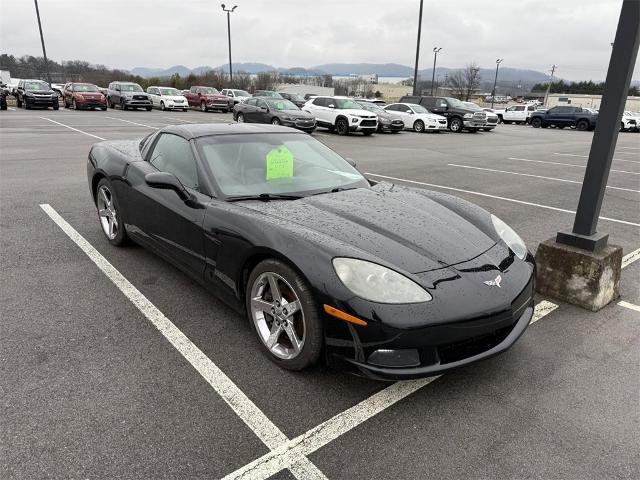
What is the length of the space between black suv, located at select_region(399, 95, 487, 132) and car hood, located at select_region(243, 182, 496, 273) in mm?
22349

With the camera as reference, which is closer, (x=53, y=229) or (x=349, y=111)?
(x=53, y=229)

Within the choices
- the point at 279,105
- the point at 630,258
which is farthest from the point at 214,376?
the point at 279,105

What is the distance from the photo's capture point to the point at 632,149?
18312 millimetres

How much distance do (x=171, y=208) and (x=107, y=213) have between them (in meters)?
1.67

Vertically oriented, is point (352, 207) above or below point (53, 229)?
above

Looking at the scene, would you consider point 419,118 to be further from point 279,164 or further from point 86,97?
point 279,164

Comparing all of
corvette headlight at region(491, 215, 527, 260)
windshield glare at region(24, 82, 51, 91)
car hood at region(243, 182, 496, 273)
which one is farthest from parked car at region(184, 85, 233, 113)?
corvette headlight at region(491, 215, 527, 260)

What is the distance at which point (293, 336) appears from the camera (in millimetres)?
2697

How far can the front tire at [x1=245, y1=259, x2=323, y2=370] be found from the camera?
2531 mm

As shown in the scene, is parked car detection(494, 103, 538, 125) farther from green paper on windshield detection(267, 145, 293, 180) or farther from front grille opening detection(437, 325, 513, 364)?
front grille opening detection(437, 325, 513, 364)

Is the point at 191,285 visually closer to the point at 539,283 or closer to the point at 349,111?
the point at 539,283

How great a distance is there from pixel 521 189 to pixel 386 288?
24.2 feet

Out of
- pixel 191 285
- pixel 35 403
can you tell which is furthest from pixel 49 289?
pixel 35 403

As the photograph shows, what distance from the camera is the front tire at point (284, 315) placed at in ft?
8.30
